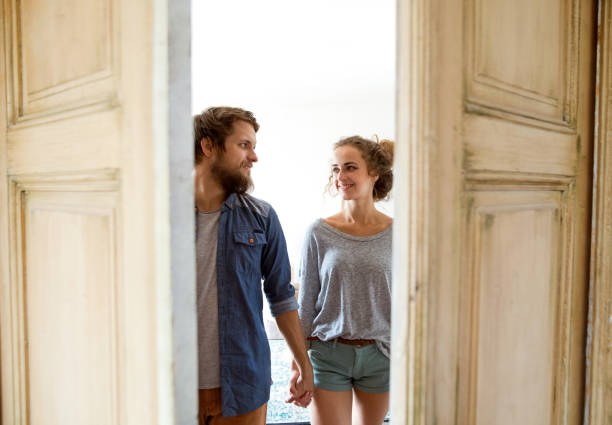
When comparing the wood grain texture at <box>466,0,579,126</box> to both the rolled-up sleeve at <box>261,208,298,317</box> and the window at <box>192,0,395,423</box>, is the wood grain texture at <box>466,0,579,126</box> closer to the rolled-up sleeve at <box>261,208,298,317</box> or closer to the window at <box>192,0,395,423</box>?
the rolled-up sleeve at <box>261,208,298,317</box>

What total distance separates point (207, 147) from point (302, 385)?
0.96 metres

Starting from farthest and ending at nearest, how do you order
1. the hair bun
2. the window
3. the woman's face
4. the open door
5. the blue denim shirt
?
1. the window
2. the hair bun
3. the woman's face
4. the blue denim shirt
5. the open door

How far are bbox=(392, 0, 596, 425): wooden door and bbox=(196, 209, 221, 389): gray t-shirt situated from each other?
772 mm

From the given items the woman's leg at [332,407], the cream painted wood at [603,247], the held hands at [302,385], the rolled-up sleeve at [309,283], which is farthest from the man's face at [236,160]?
the cream painted wood at [603,247]

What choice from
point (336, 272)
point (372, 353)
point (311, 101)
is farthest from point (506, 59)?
point (311, 101)

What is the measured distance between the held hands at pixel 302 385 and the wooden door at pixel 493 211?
862 millimetres

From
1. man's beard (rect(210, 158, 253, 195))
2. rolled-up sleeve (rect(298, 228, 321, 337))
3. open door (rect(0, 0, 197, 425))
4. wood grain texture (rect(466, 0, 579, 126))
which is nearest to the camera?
open door (rect(0, 0, 197, 425))

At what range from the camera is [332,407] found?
174cm

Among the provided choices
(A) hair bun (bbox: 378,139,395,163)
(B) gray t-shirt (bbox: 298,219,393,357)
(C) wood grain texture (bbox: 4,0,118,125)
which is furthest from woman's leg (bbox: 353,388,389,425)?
(C) wood grain texture (bbox: 4,0,118,125)

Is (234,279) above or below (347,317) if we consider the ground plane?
above

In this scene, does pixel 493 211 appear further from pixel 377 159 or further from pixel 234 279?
pixel 377 159

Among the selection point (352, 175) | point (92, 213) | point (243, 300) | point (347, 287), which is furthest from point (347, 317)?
point (92, 213)

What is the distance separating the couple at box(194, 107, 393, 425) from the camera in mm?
1345

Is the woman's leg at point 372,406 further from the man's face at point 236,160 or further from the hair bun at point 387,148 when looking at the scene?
the hair bun at point 387,148
